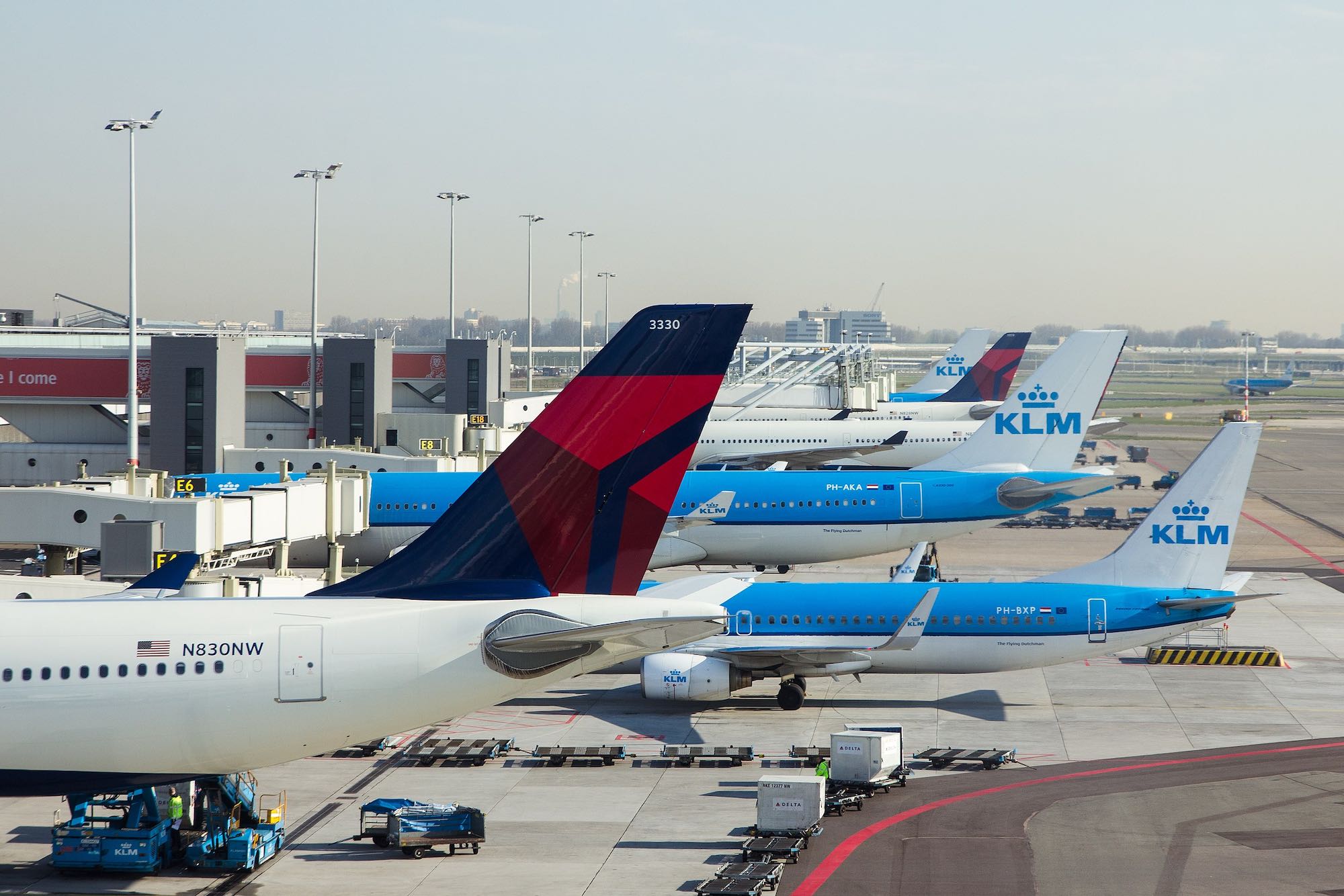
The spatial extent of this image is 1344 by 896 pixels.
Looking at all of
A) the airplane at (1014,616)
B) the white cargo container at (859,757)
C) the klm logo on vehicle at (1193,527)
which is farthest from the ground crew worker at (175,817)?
the klm logo on vehicle at (1193,527)

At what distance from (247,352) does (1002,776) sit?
1979 inches

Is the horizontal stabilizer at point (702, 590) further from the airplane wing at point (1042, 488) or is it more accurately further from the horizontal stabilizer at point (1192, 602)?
the airplane wing at point (1042, 488)

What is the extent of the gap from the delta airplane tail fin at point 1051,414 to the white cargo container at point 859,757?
88.2ft

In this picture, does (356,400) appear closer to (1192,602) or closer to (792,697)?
(792,697)

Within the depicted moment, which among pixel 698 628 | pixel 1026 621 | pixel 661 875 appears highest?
pixel 698 628

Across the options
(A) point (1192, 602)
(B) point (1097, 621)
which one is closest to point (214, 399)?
(B) point (1097, 621)

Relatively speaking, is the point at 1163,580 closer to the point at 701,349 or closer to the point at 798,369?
the point at 701,349

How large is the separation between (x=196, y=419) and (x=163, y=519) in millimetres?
Result: 20549

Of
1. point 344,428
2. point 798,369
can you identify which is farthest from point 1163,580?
point 798,369

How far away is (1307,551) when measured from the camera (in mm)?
64188

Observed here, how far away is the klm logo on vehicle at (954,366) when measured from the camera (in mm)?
140750

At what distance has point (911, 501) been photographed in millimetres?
50438

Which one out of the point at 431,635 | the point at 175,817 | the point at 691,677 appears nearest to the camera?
the point at 431,635

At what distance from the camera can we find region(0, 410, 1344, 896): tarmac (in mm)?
21781
